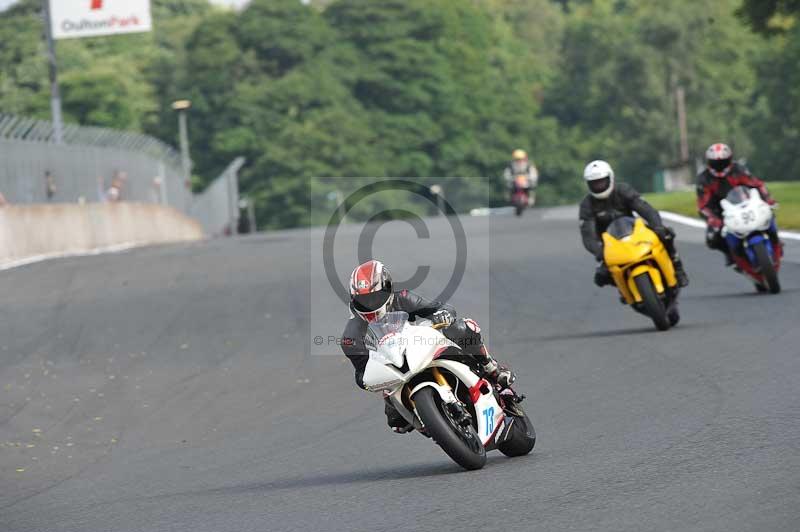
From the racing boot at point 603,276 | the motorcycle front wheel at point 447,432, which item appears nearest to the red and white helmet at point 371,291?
the motorcycle front wheel at point 447,432

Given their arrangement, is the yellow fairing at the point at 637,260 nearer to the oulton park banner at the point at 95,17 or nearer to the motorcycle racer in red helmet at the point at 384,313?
the motorcycle racer in red helmet at the point at 384,313

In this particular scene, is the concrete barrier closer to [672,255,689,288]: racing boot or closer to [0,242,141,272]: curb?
[0,242,141,272]: curb

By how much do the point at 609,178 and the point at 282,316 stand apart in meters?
4.54

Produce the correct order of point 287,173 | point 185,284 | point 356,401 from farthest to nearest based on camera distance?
point 287,173 → point 185,284 → point 356,401

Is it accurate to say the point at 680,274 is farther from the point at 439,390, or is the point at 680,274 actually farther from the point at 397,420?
the point at 439,390

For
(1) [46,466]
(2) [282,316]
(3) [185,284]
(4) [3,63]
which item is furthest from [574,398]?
(4) [3,63]

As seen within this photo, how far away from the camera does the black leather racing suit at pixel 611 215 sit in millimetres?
14086

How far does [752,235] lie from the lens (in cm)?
1577

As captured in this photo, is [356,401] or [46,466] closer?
[46,466]

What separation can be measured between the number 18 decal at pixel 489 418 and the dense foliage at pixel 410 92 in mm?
77971

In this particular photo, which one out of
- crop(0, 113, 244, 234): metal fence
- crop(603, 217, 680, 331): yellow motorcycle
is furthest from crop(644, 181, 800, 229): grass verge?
crop(0, 113, 244, 234): metal fence

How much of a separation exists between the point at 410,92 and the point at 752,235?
279 feet

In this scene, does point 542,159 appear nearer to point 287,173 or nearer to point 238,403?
point 287,173

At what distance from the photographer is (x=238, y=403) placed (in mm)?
11859
